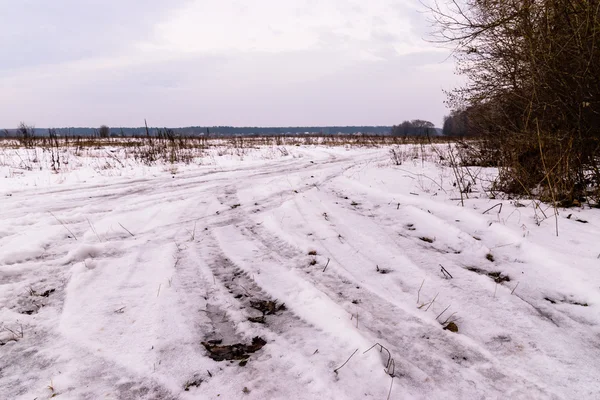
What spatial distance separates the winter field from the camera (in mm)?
1426

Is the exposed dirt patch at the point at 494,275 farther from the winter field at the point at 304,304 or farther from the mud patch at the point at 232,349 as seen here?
the mud patch at the point at 232,349

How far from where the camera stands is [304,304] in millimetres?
2021

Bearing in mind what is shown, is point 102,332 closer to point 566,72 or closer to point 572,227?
point 572,227

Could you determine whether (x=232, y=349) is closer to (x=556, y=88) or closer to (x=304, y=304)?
(x=304, y=304)

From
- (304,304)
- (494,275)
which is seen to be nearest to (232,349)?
(304,304)

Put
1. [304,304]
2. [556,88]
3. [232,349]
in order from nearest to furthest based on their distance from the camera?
1. [232,349]
2. [304,304]
3. [556,88]

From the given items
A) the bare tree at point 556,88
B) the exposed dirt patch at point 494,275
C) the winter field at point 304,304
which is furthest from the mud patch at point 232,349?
the bare tree at point 556,88

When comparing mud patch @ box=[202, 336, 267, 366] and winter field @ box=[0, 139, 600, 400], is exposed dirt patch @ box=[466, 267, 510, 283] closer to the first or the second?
winter field @ box=[0, 139, 600, 400]

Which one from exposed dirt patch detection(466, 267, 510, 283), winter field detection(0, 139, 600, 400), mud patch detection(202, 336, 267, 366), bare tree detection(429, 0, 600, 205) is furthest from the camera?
bare tree detection(429, 0, 600, 205)

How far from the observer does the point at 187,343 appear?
1664 mm

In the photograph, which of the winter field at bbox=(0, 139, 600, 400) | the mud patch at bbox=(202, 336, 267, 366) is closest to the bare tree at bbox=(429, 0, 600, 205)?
the winter field at bbox=(0, 139, 600, 400)

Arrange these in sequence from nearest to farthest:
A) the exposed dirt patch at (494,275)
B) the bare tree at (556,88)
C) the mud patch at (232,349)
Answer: the mud patch at (232,349), the exposed dirt patch at (494,275), the bare tree at (556,88)

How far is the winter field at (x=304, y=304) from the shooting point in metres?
1.43

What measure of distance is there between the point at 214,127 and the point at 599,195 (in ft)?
408
